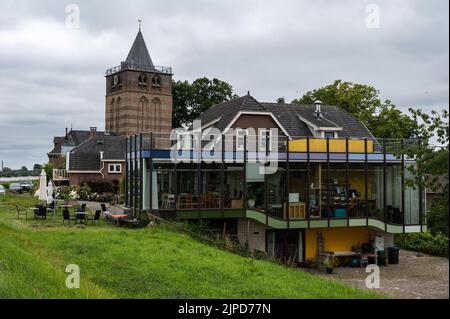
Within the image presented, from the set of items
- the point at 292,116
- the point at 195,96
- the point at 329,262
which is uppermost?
the point at 195,96

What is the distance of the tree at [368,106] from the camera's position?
4300 centimetres

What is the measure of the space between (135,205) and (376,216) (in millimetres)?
12717

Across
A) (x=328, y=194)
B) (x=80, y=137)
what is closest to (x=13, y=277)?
(x=328, y=194)

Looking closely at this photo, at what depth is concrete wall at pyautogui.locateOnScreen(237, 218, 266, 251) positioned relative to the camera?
26703mm

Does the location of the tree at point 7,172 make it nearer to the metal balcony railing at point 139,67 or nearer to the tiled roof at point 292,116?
the metal balcony railing at point 139,67

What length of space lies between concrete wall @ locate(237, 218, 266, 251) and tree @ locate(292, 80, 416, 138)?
1976 cm

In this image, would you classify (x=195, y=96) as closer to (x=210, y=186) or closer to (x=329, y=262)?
(x=210, y=186)

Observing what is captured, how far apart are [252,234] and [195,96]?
156ft

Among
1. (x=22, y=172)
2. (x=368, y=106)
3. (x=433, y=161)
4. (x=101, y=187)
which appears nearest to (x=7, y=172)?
(x=22, y=172)

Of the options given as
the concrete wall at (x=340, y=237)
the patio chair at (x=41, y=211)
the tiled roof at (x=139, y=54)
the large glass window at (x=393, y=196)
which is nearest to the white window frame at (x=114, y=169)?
the patio chair at (x=41, y=211)

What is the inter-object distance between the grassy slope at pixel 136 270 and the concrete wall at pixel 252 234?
5.72 metres

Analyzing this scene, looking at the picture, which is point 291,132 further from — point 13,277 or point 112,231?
point 13,277

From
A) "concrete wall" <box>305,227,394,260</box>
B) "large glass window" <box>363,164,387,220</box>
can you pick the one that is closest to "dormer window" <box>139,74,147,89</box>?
"concrete wall" <box>305,227,394,260</box>

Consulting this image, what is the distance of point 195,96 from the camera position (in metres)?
72.4
